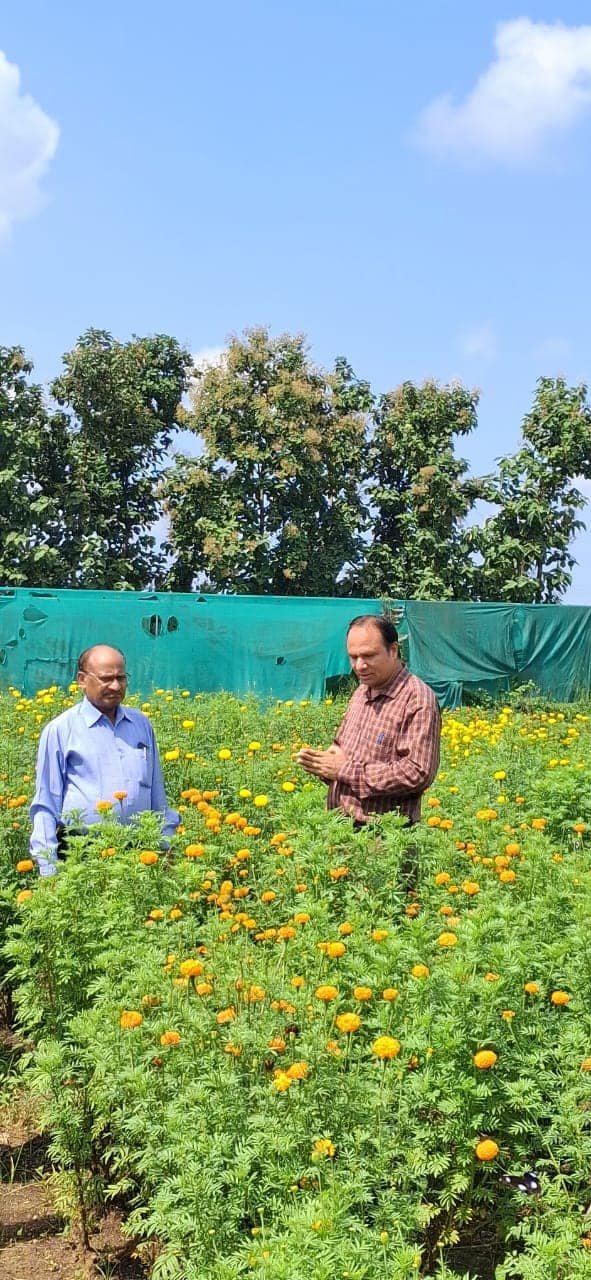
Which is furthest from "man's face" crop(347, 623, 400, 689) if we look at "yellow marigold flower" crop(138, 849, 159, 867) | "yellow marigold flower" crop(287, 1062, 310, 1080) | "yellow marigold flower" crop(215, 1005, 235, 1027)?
"yellow marigold flower" crop(287, 1062, 310, 1080)

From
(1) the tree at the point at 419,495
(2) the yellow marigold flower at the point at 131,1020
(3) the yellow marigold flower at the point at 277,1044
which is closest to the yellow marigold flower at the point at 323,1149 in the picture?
(3) the yellow marigold flower at the point at 277,1044

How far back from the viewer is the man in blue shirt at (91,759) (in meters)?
4.12

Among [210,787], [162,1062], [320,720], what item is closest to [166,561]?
[320,720]

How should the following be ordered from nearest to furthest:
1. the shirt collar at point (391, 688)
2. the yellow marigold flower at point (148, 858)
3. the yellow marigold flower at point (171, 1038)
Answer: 1. the yellow marigold flower at point (171, 1038)
2. the yellow marigold flower at point (148, 858)
3. the shirt collar at point (391, 688)

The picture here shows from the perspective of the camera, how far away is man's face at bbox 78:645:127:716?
13.5ft

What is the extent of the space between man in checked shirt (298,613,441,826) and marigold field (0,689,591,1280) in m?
0.20

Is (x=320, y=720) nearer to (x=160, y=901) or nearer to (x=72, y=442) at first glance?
(x=160, y=901)

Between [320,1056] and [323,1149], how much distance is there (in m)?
0.23

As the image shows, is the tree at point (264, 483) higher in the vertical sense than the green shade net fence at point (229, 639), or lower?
higher

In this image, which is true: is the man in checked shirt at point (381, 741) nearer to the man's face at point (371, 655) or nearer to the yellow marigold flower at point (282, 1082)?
the man's face at point (371, 655)

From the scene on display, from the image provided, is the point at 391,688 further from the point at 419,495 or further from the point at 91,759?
the point at 419,495

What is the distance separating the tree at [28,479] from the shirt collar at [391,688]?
14523 mm

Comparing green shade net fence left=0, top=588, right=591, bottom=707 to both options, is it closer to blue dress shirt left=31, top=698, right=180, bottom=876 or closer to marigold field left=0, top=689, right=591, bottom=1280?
blue dress shirt left=31, top=698, right=180, bottom=876

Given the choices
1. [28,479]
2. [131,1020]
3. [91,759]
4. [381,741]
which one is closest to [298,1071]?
[131,1020]
